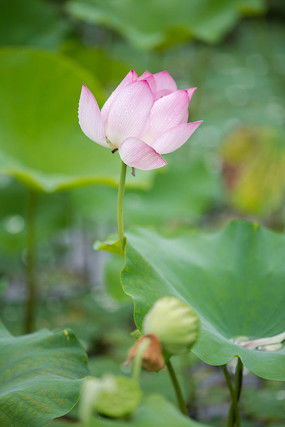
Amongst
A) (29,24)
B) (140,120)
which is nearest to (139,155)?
(140,120)

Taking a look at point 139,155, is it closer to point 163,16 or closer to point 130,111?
point 130,111

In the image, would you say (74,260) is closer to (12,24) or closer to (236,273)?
(12,24)

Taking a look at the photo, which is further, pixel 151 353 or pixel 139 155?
pixel 139 155

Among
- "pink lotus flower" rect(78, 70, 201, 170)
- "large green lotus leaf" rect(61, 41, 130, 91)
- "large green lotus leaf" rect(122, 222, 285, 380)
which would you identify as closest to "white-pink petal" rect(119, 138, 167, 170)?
"pink lotus flower" rect(78, 70, 201, 170)

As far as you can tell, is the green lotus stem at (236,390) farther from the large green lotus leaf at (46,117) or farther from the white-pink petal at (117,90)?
the large green lotus leaf at (46,117)

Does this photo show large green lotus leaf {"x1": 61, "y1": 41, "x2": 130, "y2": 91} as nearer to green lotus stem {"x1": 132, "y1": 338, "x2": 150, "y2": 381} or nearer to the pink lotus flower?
the pink lotus flower

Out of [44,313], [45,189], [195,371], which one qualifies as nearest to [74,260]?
[44,313]
